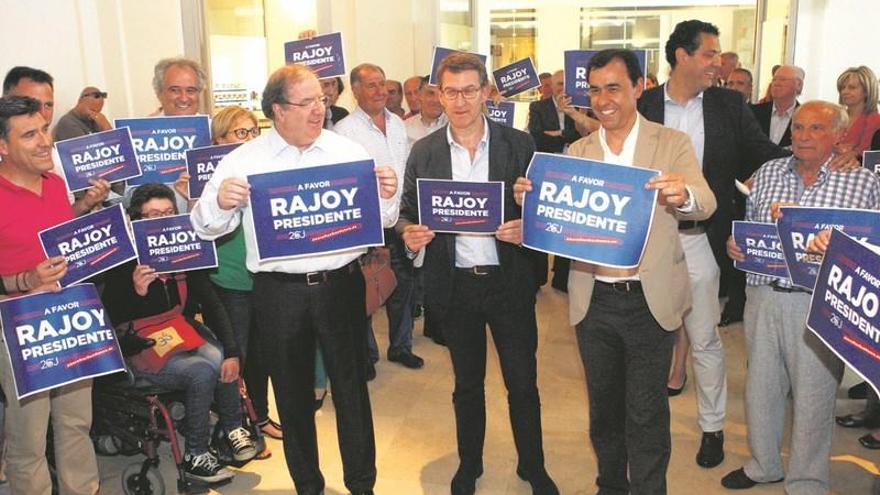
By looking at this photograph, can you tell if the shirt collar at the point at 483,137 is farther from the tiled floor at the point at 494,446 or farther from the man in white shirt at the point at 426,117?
the man in white shirt at the point at 426,117

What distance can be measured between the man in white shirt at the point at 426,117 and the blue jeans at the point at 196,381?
2.66 metres

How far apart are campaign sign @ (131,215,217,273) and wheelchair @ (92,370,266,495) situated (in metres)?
0.54

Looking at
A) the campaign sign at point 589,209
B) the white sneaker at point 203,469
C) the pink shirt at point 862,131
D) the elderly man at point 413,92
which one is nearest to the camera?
the campaign sign at point 589,209

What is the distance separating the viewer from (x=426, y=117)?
18.6 feet

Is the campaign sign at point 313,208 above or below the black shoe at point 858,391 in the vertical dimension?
above

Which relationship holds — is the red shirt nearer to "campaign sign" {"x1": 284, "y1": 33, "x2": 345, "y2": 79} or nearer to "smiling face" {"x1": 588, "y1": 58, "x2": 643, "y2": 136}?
"smiling face" {"x1": 588, "y1": 58, "x2": 643, "y2": 136}

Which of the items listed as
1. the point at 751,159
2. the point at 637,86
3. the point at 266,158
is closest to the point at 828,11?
the point at 751,159

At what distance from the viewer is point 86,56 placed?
522cm

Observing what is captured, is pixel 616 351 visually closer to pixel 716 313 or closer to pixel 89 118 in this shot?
pixel 716 313

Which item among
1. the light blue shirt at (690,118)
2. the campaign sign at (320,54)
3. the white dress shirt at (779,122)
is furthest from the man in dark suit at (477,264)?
the white dress shirt at (779,122)

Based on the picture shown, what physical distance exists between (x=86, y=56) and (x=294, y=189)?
356 centimetres

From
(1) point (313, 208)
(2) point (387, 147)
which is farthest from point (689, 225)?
(2) point (387, 147)

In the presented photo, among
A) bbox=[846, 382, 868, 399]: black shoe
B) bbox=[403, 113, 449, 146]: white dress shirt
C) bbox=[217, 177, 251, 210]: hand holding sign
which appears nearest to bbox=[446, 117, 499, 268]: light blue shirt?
bbox=[217, 177, 251, 210]: hand holding sign

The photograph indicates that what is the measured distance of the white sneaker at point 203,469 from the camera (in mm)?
3424
